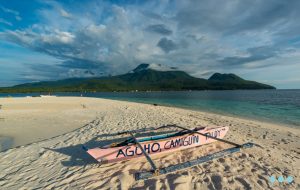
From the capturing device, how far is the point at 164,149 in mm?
8102

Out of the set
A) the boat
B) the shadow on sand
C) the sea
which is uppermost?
the boat

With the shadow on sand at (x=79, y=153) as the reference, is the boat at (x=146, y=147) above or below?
above

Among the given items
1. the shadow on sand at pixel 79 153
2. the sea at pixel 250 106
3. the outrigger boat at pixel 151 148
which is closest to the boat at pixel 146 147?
the outrigger boat at pixel 151 148

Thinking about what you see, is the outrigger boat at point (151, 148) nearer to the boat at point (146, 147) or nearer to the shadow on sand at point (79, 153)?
the boat at point (146, 147)

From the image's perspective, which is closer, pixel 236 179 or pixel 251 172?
pixel 236 179

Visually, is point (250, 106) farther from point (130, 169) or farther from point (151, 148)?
point (130, 169)

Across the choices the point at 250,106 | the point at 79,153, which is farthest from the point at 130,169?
the point at 250,106

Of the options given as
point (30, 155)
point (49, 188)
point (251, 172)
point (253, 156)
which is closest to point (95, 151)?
point (49, 188)

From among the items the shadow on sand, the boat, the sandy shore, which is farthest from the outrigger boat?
the shadow on sand

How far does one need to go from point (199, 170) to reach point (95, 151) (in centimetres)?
398

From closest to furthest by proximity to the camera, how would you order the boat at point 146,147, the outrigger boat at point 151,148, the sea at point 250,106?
the outrigger boat at point 151,148 < the boat at point 146,147 < the sea at point 250,106

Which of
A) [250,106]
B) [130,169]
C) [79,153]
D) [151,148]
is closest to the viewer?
[130,169]

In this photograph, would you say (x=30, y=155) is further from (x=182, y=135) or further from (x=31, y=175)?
(x=182, y=135)

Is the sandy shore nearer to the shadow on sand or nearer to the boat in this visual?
the shadow on sand
